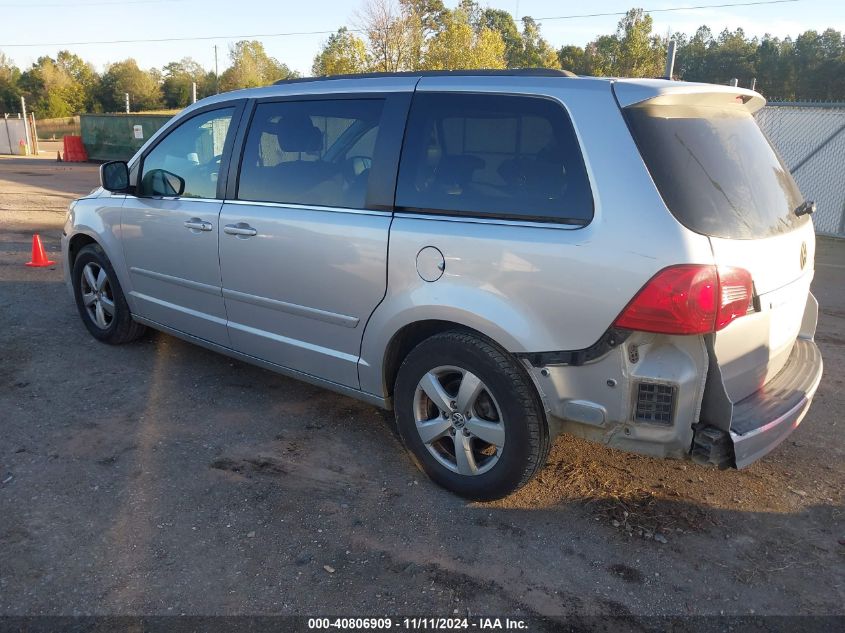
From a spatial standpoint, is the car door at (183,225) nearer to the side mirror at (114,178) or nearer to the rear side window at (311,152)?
the side mirror at (114,178)

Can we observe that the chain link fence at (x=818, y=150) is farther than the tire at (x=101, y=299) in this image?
Yes

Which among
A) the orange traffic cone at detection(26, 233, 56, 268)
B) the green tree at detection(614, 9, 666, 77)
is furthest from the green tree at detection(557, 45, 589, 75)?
Result: the orange traffic cone at detection(26, 233, 56, 268)

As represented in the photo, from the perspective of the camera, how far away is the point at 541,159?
2820 mm

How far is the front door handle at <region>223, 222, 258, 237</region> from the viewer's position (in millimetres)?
3782

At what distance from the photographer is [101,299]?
17.2 feet

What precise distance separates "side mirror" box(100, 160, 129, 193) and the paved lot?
1399 millimetres

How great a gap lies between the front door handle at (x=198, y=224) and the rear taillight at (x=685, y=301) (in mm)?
2622

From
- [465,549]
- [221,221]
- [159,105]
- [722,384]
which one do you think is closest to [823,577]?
[722,384]

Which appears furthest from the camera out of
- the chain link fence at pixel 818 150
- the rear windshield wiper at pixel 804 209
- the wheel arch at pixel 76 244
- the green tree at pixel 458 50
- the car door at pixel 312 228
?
the green tree at pixel 458 50

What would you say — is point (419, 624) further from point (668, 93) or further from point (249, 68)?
point (249, 68)

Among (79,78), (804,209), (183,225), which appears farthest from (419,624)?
(79,78)

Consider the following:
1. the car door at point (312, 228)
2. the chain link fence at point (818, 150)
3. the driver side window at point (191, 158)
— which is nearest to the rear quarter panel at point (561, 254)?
the car door at point (312, 228)

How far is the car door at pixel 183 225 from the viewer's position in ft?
13.5

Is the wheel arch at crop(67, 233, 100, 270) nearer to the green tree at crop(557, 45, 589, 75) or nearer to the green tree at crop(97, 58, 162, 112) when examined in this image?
the green tree at crop(557, 45, 589, 75)
